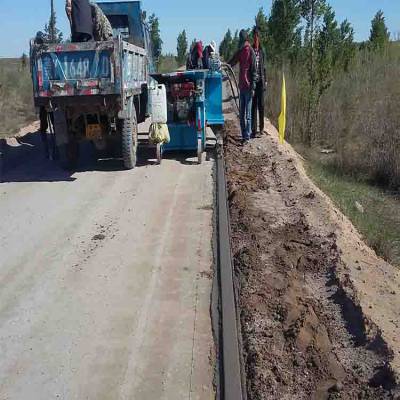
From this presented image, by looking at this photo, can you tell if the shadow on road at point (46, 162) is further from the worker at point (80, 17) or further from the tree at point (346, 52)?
the tree at point (346, 52)

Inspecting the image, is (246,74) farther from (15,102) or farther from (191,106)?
(15,102)

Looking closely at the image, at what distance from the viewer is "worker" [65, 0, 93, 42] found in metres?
9.41

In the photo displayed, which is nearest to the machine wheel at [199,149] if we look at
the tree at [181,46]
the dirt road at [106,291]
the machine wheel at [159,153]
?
the machine wheel at [159,153]

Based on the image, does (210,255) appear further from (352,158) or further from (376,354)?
(352,158)

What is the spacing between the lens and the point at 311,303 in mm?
4750

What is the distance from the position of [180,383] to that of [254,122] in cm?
889

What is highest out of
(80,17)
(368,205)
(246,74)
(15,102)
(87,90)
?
(80,17)

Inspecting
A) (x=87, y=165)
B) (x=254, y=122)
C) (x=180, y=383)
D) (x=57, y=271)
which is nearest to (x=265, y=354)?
(x=180, y=383)

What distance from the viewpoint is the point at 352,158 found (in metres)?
11.2

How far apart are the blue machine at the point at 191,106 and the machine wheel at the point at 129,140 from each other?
2.19 feet

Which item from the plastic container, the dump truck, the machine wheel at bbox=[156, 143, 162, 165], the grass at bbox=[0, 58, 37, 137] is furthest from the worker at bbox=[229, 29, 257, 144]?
the grass at bbox=[0, 58, 37, 137]

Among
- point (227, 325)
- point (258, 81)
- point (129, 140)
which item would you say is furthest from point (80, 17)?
point (227, 325)

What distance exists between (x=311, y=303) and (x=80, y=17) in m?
6.96

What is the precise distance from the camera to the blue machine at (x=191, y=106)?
34.3 ft
